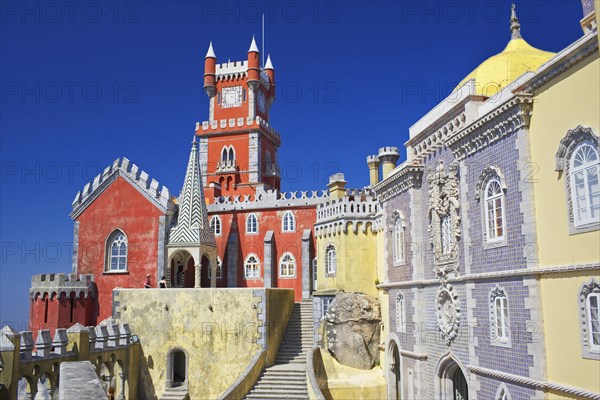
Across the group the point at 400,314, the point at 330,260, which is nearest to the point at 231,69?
the point at 330,260

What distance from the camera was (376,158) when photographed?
30.4 m

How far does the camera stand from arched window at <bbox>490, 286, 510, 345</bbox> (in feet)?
47.2

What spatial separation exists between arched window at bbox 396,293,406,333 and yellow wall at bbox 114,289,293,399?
6.04 m

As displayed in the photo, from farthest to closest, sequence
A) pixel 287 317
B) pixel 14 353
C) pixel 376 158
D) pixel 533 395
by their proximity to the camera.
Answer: pixel 376 158
pixel 287 317
pixel 14 353
pixel 533 395

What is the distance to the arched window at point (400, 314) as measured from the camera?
21.3 meters

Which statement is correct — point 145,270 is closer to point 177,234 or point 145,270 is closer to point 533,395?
point 177,234

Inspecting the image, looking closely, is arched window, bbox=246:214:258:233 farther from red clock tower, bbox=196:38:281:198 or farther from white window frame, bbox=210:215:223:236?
red clock tower, bbox=196:38:281:198

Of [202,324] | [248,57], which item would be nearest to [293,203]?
[202,324]

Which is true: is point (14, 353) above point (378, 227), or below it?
below

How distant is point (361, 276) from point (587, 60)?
53.3ft

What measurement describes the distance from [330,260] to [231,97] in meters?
20.2

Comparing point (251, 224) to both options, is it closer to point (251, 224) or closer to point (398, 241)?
point (251, 224)

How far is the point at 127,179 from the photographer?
3225 cm

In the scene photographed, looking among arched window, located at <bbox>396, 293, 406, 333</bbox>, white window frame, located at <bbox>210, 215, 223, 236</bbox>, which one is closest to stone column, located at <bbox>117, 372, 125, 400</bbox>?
arched window, located at <bbox>396, 293, 406, 333</bbox>
